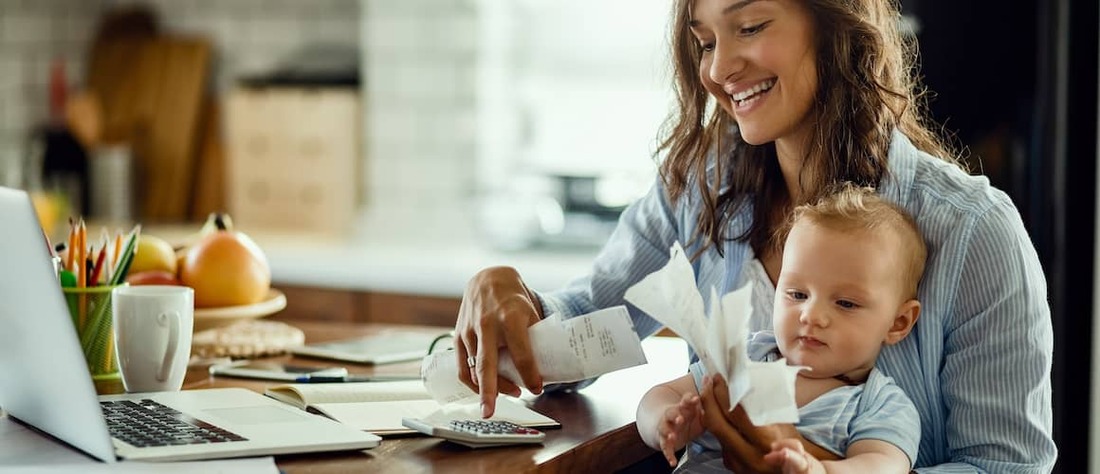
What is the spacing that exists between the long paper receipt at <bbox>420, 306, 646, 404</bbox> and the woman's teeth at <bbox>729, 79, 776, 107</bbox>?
324 millimetres

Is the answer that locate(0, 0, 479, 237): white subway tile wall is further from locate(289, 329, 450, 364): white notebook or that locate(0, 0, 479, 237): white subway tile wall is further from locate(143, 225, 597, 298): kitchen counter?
locate(289, 329, 450, 364): white notebook

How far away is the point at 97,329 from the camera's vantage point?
1607 millimetres

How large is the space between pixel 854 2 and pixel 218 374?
90cm

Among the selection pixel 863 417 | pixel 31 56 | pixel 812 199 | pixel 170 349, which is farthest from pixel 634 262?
pixel 31 56

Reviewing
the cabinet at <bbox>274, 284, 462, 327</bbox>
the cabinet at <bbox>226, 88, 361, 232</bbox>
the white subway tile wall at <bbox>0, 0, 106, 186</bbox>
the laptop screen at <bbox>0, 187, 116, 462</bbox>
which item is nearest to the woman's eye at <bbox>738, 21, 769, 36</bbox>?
the laptop screen at <bbox>0, 187, 116, 462</bbox>

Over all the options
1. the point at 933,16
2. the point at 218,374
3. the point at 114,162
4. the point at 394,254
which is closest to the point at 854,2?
the point at 218,374

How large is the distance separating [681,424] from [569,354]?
205 mm

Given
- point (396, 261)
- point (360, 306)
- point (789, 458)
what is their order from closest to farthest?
point (789, 458) → point (360, 306) → point (396, 261)

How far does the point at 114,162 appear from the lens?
3.78 meters

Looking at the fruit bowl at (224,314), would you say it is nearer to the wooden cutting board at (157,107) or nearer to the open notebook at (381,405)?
the open notebook at (381,405)

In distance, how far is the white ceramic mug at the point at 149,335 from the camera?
1.53m

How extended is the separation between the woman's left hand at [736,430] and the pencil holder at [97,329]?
73cm

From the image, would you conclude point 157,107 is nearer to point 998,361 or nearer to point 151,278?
point 151,278

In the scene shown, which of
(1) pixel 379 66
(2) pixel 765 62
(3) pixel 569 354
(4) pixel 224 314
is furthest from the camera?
(1) pixel 379 66
